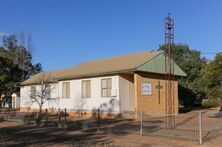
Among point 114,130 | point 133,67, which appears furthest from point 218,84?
point 114,130

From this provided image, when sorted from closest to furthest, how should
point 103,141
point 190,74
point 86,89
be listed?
1. point 103,141
2. point 86,89
3. point 190,74

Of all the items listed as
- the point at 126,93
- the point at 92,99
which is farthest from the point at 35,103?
the point at 126,93

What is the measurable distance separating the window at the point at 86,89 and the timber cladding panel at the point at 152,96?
5027mm

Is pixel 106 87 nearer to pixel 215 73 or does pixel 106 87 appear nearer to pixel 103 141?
pixel 215 73

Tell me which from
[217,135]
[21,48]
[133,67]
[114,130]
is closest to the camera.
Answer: [217,135]

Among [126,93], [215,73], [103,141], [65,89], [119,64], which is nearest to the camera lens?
[103,141]

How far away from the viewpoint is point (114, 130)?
17.7m

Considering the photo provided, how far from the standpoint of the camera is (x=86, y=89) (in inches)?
1155

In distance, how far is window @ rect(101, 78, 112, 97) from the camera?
1069 inches

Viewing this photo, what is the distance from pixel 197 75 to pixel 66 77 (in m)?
23.7

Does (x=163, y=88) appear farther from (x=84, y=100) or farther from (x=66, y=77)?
(x=66, y=77)

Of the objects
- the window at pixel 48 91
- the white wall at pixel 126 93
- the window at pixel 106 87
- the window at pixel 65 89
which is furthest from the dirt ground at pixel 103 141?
the window at pixel 48 91

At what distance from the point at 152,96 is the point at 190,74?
A: 22466 millimetres

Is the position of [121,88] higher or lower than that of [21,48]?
lower
